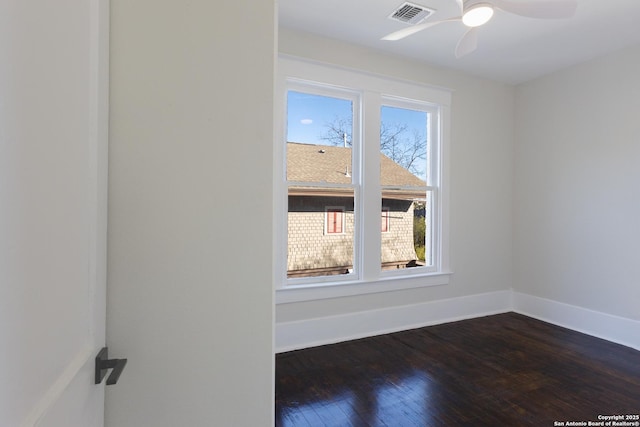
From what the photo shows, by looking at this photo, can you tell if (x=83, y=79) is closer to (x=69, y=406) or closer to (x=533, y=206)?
(x=69, y=406)

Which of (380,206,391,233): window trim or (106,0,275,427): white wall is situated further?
(380,206,391,233): window trim

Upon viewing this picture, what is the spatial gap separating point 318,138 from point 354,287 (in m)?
1.51

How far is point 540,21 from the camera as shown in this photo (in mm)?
2711

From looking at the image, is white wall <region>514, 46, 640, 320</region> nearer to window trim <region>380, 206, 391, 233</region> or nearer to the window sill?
the window sill

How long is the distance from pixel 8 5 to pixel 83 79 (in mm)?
278

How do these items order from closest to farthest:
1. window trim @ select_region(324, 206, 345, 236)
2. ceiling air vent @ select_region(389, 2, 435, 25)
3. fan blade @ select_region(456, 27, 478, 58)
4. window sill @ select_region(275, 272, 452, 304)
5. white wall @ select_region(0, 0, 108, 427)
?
1. white wall @ select_region(0, 0, 108, 427)
2. fan blade @ select_region(456, 27, 478, 58)
3. ceiling air vent @ select_region(389, 2, 435, 25)
4. window sill @ select_region(275, 272, 452, 304)
5. window trim @ select_region(324, 206, 345, 236)

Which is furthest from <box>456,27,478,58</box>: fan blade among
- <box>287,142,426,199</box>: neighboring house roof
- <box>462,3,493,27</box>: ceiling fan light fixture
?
<box>287,142,426,199</box>: neighboring house roof

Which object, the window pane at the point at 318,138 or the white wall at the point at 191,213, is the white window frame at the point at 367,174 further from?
the white wall at the point at 191,213

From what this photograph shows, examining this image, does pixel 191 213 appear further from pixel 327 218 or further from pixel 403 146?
pixel 403 146

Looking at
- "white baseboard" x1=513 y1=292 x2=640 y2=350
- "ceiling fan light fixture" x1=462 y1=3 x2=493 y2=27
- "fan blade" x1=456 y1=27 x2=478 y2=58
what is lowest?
"white baseboard" x1=513 y1=292 x2=640 y2=350

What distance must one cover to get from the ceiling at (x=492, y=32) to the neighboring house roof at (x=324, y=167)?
1043mm

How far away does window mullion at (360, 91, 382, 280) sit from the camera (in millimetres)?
3318

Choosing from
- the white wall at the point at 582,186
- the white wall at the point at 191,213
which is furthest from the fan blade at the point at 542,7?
the white wall at the point at 582,186

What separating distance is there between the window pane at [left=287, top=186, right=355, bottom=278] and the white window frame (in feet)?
0.25
